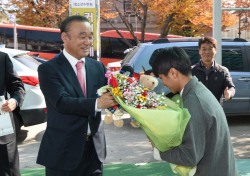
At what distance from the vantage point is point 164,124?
1.80m

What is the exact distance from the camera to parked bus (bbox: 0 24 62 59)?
20.5 meters

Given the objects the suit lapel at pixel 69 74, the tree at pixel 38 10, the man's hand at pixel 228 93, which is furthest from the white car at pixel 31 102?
the tree at pixel 38 10

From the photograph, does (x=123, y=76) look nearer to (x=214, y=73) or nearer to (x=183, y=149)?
(x=183, y=149)

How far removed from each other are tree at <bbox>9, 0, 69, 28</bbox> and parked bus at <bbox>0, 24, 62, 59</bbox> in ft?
3.95

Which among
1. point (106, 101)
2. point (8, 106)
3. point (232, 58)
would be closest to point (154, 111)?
point (106, 101)

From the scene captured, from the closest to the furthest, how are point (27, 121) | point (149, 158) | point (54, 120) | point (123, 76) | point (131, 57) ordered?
1. point (123, 76)
2. point (54, 120)
3. point (149, 158)
4. point (27, 121)
5. point (131, 57)

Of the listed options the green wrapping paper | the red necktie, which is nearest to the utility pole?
the red necktie

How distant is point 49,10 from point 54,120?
19.9 metres

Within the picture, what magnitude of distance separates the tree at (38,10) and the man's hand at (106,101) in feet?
64.2

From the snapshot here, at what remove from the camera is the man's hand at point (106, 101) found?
84.1 inches

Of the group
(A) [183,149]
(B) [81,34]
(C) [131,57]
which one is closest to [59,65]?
(B) [81,34]

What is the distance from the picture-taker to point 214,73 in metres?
4.29

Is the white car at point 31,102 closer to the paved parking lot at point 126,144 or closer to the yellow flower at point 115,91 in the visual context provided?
the paved parking lot at point 126,144

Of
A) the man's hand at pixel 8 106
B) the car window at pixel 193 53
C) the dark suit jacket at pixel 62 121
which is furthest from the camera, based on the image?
the car window at pixel 193 53
